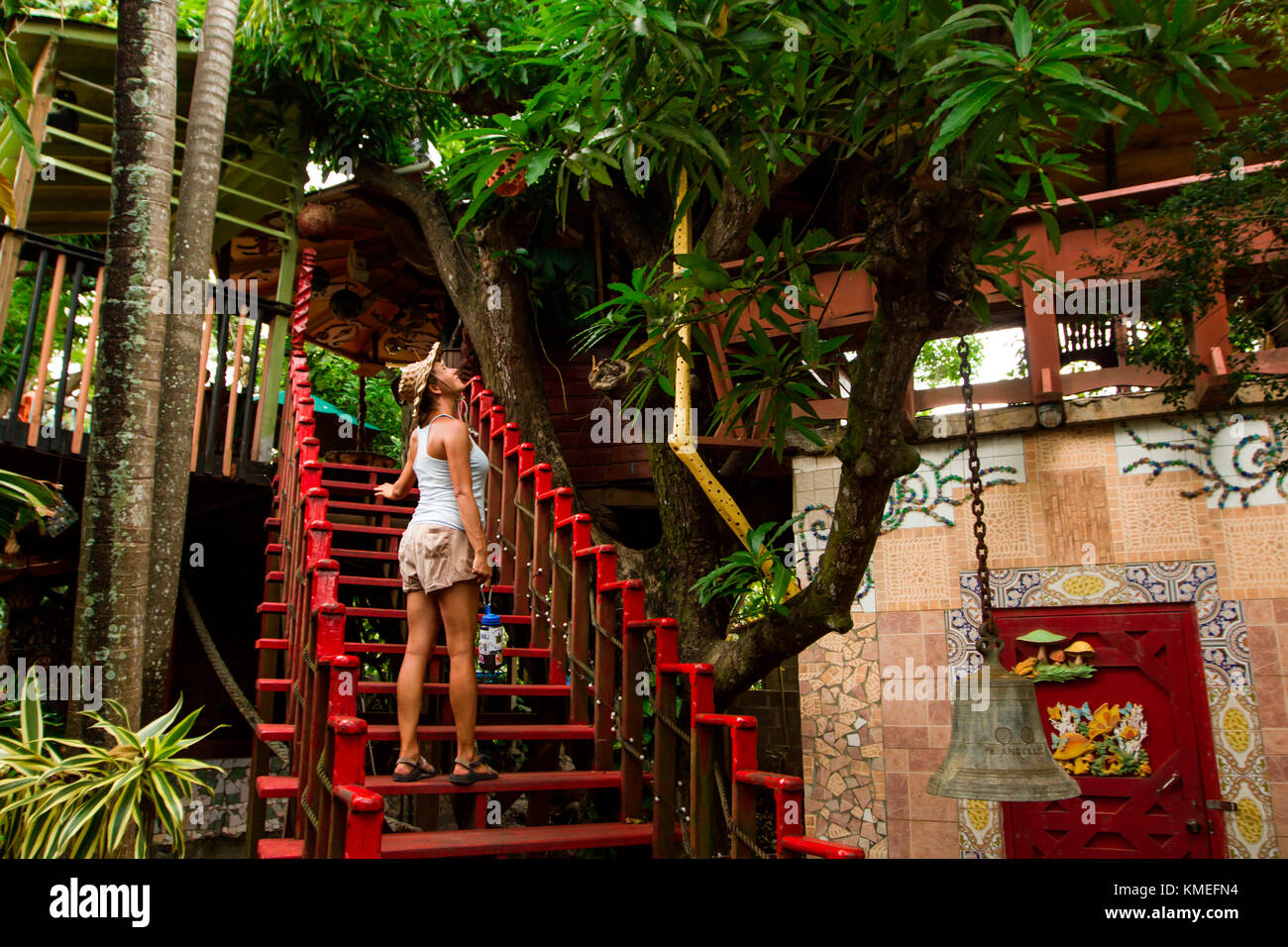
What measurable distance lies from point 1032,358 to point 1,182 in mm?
6352

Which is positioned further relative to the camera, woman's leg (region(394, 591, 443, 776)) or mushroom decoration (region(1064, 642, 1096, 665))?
mushroom decoration (region(1064, 642, 1096, 665))

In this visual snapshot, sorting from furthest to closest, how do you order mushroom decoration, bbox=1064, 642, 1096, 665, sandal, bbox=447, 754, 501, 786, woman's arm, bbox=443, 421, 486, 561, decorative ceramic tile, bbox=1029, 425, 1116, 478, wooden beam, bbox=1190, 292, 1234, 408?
decorative ceramic tile, bbox=1029, 425, 1116, 478, mushroom decoration, bbox=1064, 642, 1096, 665, wooden beam, bbox=1190, 292, 1234, 408, woman's arm, bbox=443, 421, 486, 561, sandal, bbox=447, 754, 501, 786

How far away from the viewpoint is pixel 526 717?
6.34 m

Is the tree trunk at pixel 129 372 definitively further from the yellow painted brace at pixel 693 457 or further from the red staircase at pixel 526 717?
the yellow painted brace at pixel 693 457

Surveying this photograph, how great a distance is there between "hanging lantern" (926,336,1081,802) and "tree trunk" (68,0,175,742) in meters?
3.78

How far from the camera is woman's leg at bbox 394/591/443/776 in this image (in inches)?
170

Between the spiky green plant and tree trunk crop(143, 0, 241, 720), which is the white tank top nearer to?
the spiky green plant

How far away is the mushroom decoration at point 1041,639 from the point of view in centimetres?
586

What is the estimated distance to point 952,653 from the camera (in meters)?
6.14

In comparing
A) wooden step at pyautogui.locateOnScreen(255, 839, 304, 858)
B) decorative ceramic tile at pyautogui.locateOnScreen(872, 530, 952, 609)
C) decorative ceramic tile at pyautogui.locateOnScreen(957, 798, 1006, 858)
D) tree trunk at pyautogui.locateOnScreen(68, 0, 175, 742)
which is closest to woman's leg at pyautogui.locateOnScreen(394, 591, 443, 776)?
wooden step at pyautogui.locateOnScreen(255, 839, 304, 858)

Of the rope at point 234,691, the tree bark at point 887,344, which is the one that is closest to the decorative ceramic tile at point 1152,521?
the tree bark at point 887,344

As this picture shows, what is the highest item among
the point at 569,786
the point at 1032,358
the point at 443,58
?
the point at 443,58
